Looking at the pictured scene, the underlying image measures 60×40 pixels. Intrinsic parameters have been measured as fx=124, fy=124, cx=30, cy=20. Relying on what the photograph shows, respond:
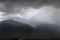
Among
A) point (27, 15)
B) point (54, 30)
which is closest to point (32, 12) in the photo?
point (27, 15)

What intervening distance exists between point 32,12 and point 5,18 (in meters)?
0.12

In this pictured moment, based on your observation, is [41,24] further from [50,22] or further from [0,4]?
[0,4]

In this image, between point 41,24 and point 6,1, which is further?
point 6,1

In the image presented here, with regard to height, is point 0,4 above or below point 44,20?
above

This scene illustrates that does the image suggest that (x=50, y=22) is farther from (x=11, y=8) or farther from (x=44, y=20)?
(x=11, y=8)

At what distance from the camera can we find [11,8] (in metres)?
0.57

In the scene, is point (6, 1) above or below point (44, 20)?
above

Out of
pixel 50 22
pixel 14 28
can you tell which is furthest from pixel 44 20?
pixel 14 28

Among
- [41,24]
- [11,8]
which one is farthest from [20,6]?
[41,24]

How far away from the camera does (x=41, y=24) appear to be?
500 mm

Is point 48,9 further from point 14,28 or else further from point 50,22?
point 14,28

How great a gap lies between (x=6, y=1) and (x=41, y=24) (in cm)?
22

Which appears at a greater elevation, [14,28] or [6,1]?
[6,1]

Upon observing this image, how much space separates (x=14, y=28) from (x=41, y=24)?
4.3 inches
